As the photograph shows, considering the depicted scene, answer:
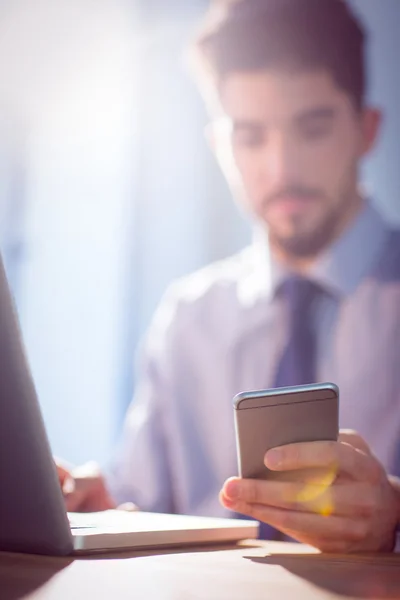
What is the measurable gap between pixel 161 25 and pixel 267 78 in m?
0.43

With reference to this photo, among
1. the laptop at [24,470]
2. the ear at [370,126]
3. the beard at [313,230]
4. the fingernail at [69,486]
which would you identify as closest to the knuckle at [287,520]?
the laptop at [24,470]

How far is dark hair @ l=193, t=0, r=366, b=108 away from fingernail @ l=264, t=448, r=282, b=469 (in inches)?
59.4

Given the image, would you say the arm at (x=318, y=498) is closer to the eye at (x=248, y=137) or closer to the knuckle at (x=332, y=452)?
the knuckle at (x=332, y=452)

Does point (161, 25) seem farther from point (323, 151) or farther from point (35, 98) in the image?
point (323, 151)

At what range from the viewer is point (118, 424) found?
193cm

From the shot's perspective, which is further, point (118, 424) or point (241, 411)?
point (118, 424)

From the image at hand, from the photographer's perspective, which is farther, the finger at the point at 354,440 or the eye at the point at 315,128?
the eye at the point at 315,128

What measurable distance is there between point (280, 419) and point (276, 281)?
127 cm

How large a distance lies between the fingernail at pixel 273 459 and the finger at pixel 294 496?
3 cm

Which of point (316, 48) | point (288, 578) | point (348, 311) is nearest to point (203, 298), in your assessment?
point (348, 311)

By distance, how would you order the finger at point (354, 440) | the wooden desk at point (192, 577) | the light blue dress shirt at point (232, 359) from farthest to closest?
the light blue dress shirt at point (232, 359) < the finger at point (354, 440) < the wooden desk at point (192, 577)

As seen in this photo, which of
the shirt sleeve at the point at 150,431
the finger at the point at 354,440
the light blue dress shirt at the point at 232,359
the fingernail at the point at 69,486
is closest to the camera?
the finger at the point at 354,440

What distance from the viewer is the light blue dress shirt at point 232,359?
1743mm

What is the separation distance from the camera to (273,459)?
637 mm
